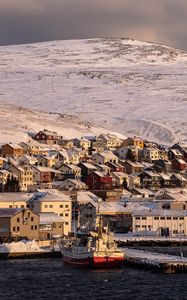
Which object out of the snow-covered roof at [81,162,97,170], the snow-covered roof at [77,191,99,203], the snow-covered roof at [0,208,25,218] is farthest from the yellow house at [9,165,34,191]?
the snow-covered roof at [0,208,25,218]

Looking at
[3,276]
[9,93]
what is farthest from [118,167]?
[9,93]

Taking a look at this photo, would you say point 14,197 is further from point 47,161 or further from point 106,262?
point 47,161

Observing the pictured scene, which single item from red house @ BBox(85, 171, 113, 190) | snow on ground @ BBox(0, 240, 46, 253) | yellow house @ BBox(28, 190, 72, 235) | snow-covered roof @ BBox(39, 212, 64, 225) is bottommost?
snow on ground @ BBox(0, 240, 46, 253)

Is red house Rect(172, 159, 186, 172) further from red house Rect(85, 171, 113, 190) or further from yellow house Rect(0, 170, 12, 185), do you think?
yellow house Rect(0, 170, 12, 185)

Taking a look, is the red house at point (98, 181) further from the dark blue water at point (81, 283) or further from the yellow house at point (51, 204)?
the dark blue water at point (81, 283)

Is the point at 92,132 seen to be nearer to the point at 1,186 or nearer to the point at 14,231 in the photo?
the point at 1,186

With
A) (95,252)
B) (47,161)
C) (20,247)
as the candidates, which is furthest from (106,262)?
(47,161)

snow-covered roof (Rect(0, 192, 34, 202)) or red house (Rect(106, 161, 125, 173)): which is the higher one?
red house (Rect(106, 161, 125, 173))
